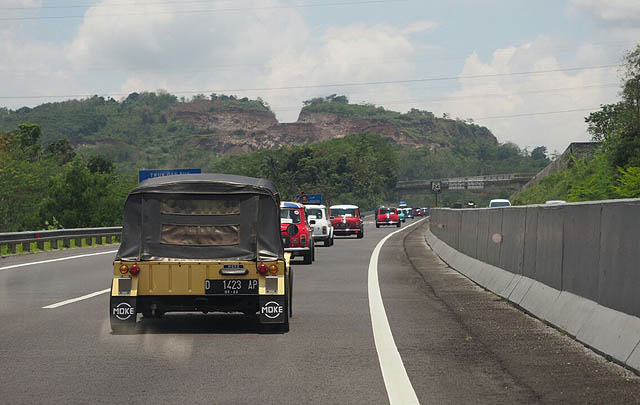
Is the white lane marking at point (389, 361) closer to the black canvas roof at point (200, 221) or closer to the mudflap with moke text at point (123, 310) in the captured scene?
the black canvas roof at point (200, 221)

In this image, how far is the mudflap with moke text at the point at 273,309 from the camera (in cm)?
1152

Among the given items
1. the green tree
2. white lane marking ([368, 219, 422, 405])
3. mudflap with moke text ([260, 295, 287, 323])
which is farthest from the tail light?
the green tree

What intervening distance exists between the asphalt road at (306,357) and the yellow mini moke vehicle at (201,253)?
1.21 ft

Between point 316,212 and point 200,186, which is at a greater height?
point 200,186

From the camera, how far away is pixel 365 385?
7.96 m

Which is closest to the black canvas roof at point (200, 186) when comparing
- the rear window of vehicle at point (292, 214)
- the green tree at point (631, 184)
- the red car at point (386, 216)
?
the rear window of vehicle at point (292, 214)

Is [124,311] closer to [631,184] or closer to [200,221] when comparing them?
[200,221]

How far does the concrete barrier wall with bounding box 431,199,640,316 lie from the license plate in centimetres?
374

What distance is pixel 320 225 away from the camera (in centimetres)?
3766

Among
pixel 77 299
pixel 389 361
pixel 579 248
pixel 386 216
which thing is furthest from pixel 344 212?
pixel 389 361

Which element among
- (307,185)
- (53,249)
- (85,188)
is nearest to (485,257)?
(53,249)

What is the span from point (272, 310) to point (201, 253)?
1.14 meters

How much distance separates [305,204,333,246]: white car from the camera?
123 ft

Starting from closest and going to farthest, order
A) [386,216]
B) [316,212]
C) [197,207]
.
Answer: [197,207] → [316,212] → [386,216]
